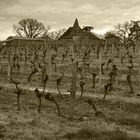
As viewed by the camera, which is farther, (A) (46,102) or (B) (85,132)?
(A) (46,102)

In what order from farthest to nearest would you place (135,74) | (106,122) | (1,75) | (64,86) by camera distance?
(1,75) → (135,74) → (64,86) → (106,122)

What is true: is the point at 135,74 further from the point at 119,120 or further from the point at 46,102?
the point at 119,120

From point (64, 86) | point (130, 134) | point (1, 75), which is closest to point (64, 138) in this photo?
point (130, 134)

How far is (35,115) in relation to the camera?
41.5ft

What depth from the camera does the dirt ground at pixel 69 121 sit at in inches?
385

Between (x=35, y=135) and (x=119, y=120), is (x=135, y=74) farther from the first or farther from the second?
(x=35, y=135)

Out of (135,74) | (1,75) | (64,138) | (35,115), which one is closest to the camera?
(64,138)

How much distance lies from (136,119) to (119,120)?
61cm

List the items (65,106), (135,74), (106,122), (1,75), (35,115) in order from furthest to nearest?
(1,75)
(135,74)
(65,106)
(35,115)
(106,122)

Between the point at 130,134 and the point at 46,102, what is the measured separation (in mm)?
6408

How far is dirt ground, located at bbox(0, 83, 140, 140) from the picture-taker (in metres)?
9.78

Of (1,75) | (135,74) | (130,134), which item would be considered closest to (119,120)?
(130,134)

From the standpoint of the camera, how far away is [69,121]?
39.1 feet

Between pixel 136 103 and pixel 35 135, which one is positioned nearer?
pixel 35 135
